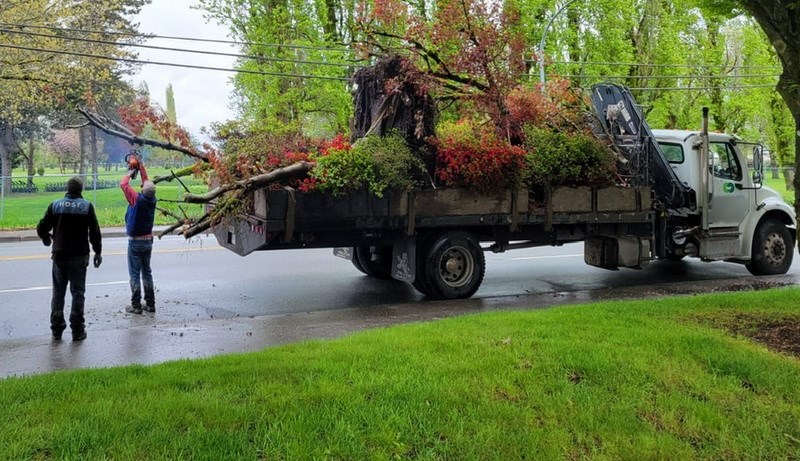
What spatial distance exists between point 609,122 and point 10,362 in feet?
29.9

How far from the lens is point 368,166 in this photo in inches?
335

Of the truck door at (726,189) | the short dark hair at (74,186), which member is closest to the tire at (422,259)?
the short dark hair at (74,186)

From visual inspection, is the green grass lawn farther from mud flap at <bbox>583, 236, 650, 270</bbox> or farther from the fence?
mud flap at <bbox>583, 236, 650, 270</bbox>

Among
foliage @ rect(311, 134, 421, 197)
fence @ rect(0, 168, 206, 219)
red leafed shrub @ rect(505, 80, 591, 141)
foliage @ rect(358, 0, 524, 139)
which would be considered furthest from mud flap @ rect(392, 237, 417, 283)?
fence @ rect(0, 168, 206, 219)

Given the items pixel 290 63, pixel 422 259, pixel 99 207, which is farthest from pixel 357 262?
pixel 99 207

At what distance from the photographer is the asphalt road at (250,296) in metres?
6.93

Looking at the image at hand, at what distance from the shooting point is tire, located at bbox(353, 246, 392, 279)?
10875 mm

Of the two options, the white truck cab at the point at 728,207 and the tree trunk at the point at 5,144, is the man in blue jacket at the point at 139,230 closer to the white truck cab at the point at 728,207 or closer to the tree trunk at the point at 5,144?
the white truck cab at the point at 728,207

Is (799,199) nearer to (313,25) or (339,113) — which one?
(339,113)

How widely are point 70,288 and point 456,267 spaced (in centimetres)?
488

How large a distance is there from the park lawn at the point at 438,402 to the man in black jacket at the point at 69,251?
227cm

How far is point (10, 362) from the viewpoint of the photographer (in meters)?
6.25

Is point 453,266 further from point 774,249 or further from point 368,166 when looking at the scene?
point 774,249

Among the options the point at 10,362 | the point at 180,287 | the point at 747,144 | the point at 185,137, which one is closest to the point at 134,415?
the point at 10,362
